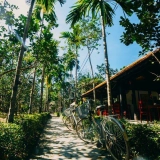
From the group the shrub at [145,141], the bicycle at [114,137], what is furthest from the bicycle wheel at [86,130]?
the shrub at [145,141]

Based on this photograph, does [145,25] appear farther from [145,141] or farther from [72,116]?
[72,116]

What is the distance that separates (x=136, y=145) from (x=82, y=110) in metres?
3.63

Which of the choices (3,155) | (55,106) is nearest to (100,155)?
(3,155)

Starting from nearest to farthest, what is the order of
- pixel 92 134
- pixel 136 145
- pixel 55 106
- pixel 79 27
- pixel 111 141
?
pixel 136 145 < pixel 111 141 < pixel 92 134 < pixel 79 27 < pixel 55 106

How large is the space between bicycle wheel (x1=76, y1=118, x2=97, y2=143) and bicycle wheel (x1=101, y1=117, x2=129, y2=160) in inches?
89.1

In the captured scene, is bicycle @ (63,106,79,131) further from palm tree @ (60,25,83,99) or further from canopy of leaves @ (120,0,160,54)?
palm tree @ (60,25,83,99)

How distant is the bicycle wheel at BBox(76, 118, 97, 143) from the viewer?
696 centimetres

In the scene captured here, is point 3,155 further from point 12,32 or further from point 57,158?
point 12,32

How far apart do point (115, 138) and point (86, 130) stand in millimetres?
3330

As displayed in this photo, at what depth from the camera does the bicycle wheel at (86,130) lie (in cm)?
696

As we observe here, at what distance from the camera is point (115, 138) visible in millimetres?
4137

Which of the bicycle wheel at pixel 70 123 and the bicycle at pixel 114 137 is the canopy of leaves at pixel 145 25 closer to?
the bicycle at pixel 114 137

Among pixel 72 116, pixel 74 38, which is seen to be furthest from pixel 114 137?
pixel 74 38

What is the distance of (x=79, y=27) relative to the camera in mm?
22094
